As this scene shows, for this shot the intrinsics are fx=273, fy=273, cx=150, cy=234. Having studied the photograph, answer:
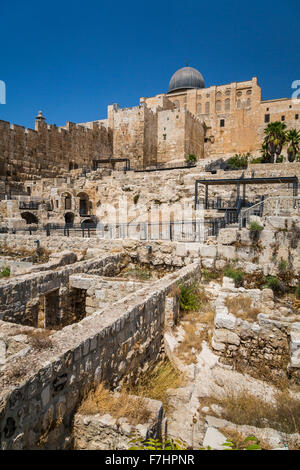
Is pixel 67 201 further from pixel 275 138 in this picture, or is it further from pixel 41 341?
pixel 41 341

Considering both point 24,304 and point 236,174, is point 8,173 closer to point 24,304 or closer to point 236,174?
point 236,174

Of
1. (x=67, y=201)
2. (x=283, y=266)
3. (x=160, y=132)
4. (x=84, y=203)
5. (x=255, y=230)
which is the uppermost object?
(x=160, y=132)

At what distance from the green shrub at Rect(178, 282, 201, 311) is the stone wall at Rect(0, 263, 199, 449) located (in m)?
1.73

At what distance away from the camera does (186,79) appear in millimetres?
49500

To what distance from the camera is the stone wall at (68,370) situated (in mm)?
2396

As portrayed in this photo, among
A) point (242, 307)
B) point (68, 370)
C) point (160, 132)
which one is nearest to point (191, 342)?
point (242, 307)

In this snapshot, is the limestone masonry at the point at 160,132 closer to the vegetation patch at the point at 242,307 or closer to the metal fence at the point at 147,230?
the metal fence at the point at 147,230

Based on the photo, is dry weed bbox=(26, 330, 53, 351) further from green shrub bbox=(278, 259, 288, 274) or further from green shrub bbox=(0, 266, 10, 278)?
green shrub bbox=(278, 259, 288, 274)

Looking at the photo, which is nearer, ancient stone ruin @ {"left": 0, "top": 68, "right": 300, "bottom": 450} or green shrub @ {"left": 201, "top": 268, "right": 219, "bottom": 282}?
ancient stone ruin @ {"left": 0, "top": 68, "right": 300, "bottom": 450}

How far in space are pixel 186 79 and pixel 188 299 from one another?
172 feet

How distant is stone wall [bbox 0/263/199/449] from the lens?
7.86ft

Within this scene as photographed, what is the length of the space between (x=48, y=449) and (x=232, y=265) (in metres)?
8.00

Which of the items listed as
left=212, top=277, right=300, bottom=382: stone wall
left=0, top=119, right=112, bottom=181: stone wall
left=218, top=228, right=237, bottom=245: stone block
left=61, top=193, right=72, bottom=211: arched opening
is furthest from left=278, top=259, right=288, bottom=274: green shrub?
left=0, top=119, right=112, bottom=181: stone wall

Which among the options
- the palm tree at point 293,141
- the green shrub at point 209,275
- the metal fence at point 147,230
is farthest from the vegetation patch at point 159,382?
the palm tree at point 293,141
